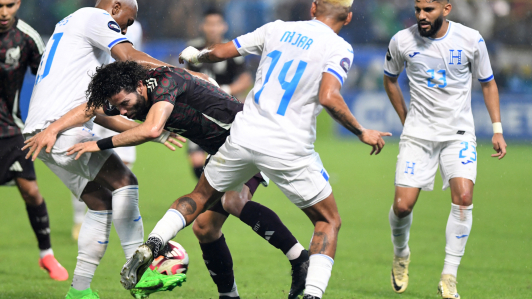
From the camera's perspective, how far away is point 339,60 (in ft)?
12.7

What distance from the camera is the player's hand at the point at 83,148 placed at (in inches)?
156

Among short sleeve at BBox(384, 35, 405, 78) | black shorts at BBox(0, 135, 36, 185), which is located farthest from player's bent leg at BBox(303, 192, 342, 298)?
black shorts at BBox(0, 135, 36, 185)

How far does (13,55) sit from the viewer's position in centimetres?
569

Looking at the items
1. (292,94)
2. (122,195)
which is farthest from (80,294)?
(292,94)

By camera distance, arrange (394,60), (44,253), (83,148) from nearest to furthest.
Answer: (83,148), (394,60), (44,253)

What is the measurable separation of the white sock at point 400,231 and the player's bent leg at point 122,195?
2149 millimetres

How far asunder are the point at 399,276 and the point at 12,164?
359cm

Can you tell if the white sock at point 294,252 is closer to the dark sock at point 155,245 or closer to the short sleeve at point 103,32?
the dark sock at point 155,245

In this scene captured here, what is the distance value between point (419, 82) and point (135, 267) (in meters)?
2.90

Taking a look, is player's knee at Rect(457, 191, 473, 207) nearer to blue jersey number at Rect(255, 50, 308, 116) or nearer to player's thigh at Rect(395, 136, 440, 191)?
player's thigh at Rect(395, 136, 440, 191)

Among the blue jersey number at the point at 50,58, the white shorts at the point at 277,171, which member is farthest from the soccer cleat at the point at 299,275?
the blue jersey number at the point at 50,58

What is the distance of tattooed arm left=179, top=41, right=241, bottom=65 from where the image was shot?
4270mm

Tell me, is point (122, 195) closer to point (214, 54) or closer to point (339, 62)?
point (214, 54)

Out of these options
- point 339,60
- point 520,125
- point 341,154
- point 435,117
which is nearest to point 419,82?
point 435,117
